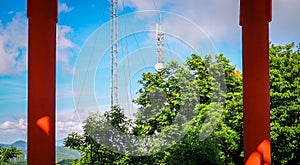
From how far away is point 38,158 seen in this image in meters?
1.88

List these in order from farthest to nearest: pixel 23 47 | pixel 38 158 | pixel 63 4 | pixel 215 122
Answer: pixel 215 122
pixel 63 4
pixel 23 47
pixel 38 158

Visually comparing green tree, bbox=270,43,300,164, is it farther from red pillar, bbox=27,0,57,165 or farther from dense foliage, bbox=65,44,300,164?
red pillar, bbox=27,0,57,165

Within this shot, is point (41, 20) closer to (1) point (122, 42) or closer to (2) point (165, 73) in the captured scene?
(1) point (122, 42)

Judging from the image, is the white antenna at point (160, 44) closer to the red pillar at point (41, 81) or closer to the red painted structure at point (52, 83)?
the red painted structure at point (52, 83)

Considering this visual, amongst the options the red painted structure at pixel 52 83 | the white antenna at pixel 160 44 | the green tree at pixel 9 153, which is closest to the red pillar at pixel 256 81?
the red painted structure at pixel 52 83

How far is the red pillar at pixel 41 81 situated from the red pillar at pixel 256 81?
965 millimetres

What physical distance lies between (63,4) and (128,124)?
2.38 meters

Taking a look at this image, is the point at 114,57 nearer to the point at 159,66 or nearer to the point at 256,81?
the point at 159,66

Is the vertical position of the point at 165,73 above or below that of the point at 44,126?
above

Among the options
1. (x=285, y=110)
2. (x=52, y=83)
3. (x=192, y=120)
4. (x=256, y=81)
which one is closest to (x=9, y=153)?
(x=192, y=120)

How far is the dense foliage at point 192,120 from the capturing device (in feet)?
23.8

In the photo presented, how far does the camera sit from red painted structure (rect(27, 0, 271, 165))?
6.22 ft

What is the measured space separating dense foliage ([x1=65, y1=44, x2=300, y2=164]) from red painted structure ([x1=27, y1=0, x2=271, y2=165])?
15.9ft

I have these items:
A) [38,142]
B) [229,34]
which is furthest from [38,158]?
[229,34]
